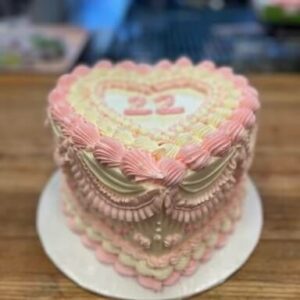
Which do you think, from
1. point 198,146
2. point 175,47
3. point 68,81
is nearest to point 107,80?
point 68,81

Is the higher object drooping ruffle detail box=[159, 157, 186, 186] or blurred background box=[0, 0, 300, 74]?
drooping ruffle detail box=[159, 157, 186, 186]

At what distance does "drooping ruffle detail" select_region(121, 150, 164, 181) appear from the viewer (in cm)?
→ 80

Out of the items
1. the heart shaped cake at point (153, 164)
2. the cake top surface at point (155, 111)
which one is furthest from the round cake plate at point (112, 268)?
the cake top surface at point (155, 111)

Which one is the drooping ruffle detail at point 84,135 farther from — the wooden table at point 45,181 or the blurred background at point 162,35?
the blurred background at point 162,35

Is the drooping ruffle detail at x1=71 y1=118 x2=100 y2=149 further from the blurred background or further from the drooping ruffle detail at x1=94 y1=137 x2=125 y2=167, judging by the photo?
the blurred background

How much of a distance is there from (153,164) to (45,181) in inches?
16.4

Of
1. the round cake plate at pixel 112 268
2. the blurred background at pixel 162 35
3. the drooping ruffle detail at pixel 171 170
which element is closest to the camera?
the drooping ruffle detail at pixel 171 170

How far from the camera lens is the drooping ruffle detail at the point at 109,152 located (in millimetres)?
831

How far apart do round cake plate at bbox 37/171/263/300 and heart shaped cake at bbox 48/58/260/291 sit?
0.05ft

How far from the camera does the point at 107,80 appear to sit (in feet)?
3.46

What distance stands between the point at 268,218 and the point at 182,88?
0.30m

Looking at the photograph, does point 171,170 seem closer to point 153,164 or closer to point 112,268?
point 153,164

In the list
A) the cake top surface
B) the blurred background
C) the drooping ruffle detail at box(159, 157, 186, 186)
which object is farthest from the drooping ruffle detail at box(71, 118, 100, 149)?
the blurred background

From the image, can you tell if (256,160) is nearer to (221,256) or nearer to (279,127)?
(279,127)
